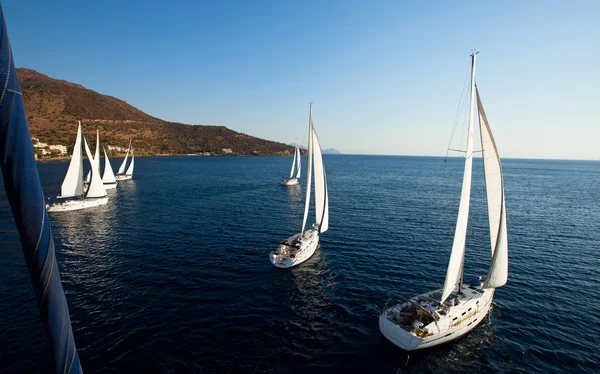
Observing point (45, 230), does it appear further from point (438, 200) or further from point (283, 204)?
point (438, 200)

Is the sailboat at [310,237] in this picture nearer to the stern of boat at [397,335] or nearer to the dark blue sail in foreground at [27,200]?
the stern of boat at [397,335]

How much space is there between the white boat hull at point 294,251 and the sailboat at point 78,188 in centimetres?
4256

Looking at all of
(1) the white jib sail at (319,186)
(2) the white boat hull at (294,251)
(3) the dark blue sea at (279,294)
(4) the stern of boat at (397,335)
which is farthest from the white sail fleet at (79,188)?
(4) the stern of boat at (397,335)

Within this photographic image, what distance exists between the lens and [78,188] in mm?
56938

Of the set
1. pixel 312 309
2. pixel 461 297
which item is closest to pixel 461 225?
pixel 461 297

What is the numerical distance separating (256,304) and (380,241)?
2114 centimetres

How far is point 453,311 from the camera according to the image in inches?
814

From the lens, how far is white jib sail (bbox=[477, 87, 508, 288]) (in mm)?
19266

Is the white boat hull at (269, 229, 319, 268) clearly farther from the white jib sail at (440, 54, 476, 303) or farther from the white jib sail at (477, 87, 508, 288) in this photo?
the white jib sail at (477, 87, 508, 288)

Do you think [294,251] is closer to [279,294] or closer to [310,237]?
[310,237]

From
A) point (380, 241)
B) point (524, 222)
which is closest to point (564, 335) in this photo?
Result: point (380, 241)

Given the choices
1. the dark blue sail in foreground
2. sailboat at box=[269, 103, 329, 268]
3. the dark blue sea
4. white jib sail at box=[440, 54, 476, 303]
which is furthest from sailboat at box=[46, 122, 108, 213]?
the dark blue sail in foreground

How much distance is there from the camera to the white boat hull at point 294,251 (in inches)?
1203

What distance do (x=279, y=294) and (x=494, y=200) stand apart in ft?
56.9
